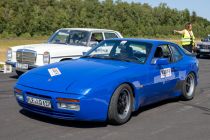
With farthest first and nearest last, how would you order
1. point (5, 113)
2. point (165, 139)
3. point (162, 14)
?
point (162, 14)
point (5, 113)
point (165, 139)

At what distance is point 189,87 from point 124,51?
2.14 metres

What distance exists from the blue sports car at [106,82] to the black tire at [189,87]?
33 centimetres

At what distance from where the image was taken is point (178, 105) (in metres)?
8.58

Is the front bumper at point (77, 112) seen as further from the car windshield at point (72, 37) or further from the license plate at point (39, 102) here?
the car windshield at point (72, 37)

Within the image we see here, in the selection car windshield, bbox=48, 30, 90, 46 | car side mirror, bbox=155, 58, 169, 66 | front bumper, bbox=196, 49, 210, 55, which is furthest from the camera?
front bumper, bbox=196, 49, 210, 55

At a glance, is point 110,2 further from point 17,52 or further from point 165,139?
point 165,139

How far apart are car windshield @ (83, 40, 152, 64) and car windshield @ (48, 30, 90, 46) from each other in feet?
15.5

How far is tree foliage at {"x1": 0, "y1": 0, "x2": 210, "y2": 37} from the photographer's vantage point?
4300 cm

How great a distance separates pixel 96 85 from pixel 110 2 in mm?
51451

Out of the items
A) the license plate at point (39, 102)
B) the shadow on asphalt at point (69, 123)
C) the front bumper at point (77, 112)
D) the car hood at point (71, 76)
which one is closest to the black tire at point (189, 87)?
the car hood at point (71, 76)

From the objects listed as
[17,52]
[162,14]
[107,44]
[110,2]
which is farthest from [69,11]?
[107,44]

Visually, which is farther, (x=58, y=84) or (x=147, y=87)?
(x=147, y=87)

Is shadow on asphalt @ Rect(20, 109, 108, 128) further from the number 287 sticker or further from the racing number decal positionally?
the racing number decal

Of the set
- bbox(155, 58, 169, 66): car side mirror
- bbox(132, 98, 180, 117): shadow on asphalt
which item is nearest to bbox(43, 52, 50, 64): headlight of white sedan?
bbox(132, 98, 180, 117): shadow on asphalt
